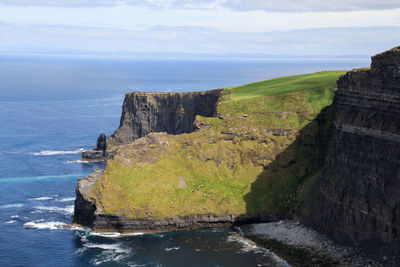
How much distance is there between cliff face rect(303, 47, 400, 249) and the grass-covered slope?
14.8 meters

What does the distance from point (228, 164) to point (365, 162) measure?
37.6 metres

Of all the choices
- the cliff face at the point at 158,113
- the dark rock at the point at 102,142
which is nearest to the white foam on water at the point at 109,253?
the cliff face at the point at 158,113

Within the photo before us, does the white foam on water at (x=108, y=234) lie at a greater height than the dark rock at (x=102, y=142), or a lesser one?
lesser

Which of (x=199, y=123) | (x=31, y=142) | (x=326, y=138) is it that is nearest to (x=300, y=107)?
(x=326, y=138)

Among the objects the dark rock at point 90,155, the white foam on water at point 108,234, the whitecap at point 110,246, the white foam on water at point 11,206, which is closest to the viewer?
the whitecap at point 110,246

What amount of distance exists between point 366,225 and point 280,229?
20.5 meters

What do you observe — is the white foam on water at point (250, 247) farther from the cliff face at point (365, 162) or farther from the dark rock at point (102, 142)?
the dark rock at point (102, 142)

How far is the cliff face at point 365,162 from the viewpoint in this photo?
75.9 meters

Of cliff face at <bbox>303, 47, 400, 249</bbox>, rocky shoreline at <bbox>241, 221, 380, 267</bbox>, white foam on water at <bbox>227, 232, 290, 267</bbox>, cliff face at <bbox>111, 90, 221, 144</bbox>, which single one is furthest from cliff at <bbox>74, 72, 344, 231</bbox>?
cliff face at <bbox>111, 90, 221, 144</bbox>

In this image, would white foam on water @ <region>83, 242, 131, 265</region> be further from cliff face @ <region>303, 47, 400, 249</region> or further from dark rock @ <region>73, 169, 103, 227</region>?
cliff face @ <region>303, 47, 400, 249</region>

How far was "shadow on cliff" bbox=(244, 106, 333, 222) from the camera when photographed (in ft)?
342

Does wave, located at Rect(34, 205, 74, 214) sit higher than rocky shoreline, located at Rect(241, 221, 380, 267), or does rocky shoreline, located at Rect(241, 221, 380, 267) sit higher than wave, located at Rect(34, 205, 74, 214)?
wave, located at Rect(34, 205, 74, 214)

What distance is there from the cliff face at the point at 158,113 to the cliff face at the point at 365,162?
62.6 m

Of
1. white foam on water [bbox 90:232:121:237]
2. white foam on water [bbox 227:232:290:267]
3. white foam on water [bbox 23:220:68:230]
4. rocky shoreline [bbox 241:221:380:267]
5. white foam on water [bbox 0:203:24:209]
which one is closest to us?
rocky shoreline [bbox 241:221:380:267]
